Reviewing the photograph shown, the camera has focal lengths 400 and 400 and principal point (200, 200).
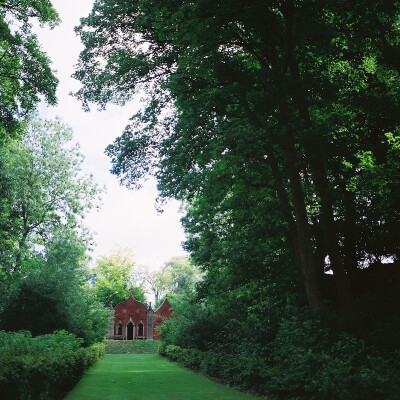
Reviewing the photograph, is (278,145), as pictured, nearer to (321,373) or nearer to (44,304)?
(321,373)

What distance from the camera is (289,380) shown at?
8.65 metres

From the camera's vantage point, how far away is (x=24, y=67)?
631 inches

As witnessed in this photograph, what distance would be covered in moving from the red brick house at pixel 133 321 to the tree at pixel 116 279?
9.41 ft

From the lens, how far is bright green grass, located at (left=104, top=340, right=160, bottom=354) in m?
46.9

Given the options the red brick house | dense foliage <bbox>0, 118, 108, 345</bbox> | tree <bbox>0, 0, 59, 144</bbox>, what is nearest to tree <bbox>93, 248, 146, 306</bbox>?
the red brick house

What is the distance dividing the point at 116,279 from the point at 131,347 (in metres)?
21.4

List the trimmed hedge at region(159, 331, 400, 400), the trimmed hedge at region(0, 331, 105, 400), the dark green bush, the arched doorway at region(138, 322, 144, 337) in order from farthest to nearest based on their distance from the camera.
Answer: the arched doorway at region(138, 322, 144, 337) < the dark green bush < the trimmed hedge at region(159, 331, 400, 400) < the trimmed hedge at region(0, 331, 105, 400)

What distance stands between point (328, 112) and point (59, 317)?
1705 cm

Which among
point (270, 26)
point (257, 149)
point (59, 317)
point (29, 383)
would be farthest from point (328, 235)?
point (59, 317)

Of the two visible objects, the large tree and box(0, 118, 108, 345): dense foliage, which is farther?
box(0, 118, 108, 345): dense foliage

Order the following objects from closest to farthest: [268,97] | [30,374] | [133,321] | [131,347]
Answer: [30,374], [268,97], [131,347], [133,321]

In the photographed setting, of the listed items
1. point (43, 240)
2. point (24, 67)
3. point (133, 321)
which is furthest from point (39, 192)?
point (133, 321)

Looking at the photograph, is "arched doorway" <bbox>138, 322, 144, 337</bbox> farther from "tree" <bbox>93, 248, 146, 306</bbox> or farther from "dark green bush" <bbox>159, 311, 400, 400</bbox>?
"dark green bush" <bbox>159, 311, 400, 400</bbox>

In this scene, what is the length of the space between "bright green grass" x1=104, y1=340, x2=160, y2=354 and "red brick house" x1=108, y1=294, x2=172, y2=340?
404 inches
